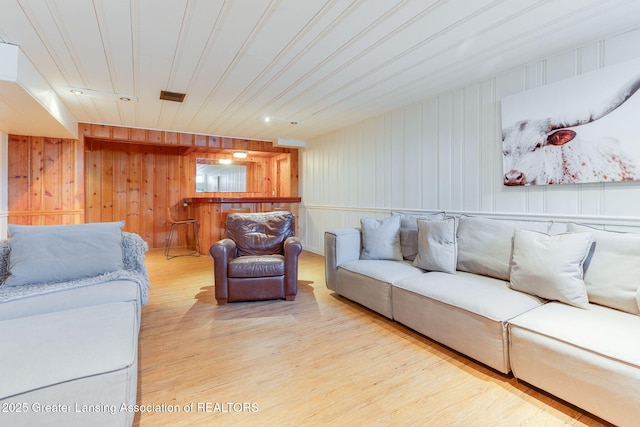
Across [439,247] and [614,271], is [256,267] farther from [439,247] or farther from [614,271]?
[614,271]

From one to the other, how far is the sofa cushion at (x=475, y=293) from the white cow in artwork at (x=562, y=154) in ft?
3.11

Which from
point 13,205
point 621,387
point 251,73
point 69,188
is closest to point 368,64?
point 251,73

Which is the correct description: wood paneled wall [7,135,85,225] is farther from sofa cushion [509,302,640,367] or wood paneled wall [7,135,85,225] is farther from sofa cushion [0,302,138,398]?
sofa cushion [509,302,640,367]

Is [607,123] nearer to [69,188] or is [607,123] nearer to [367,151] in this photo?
[367,151]

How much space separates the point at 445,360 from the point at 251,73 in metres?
2.77

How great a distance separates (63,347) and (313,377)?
1.24 m

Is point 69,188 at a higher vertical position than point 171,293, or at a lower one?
higher

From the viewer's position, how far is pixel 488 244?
246cm

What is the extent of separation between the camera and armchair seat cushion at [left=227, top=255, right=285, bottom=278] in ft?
9.71

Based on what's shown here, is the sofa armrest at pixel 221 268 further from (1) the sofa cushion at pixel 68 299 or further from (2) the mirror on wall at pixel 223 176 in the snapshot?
(2) the mirror on wall at pixel 223 176

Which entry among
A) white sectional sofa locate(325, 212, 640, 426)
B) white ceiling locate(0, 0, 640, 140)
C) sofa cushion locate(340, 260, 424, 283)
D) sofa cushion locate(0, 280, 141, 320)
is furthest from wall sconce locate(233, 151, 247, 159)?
sofa cushion locate(0, 280, 141, 320)

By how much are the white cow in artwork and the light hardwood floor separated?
155 cm

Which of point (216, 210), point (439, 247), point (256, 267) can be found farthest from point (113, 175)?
point (439, 247)

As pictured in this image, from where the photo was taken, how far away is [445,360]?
2031 millimetres
